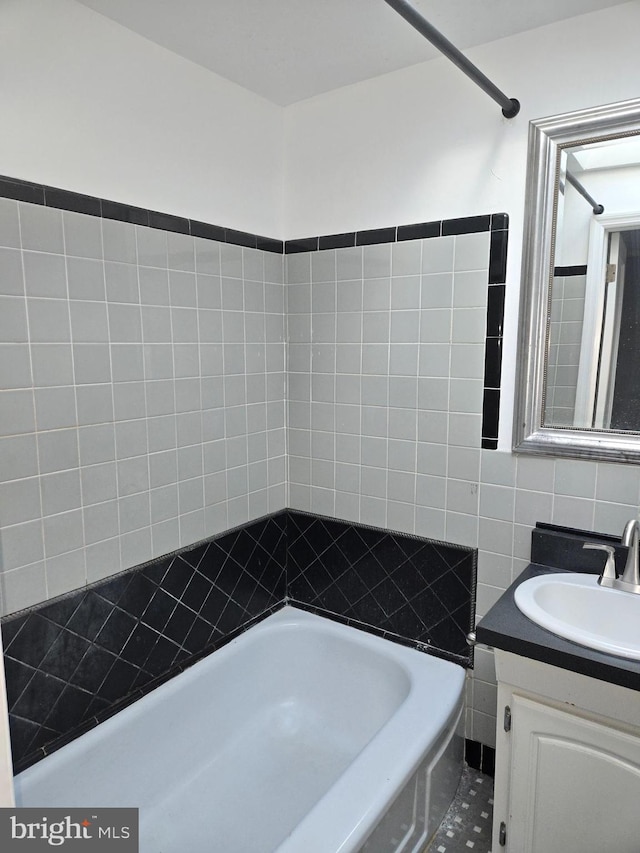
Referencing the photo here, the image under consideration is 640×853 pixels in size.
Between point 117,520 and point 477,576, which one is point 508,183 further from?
point 117,520

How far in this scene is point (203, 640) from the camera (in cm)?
200

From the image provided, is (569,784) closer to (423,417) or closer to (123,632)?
(423,417)

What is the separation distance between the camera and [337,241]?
2090 millimetres

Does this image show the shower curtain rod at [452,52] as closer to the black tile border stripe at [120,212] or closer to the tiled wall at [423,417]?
the tiled wall at [423,417]

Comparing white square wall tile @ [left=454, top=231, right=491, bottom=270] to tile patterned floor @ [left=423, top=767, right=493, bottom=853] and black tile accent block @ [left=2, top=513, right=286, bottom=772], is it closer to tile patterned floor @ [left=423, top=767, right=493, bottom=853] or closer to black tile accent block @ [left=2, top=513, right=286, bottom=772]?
black tile accent block @ [left=2, top=513, right=286, bottom=772]

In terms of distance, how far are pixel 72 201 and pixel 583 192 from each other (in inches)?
57.6

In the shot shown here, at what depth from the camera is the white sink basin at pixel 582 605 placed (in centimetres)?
150

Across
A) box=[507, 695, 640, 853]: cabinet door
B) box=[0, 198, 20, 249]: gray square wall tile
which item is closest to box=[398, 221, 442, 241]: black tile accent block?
box=[0, 198, 20, 249]: gray square wall tile

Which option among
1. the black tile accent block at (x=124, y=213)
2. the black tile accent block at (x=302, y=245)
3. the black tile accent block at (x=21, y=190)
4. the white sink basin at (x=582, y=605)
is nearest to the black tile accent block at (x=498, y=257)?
the black tile accent block at (x=302, y=245)

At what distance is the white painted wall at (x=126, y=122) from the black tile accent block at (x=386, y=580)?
1.27 m

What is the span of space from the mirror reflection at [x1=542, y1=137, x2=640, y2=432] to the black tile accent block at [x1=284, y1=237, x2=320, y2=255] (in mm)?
885

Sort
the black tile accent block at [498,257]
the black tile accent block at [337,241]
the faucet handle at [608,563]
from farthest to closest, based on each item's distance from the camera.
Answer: the black tile accent block at [337,241] → the black tile accent block at [498,257] → the faucet handle at [608,563]

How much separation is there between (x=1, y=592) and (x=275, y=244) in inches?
60.4

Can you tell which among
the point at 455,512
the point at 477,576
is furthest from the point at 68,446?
the point at 477,576
